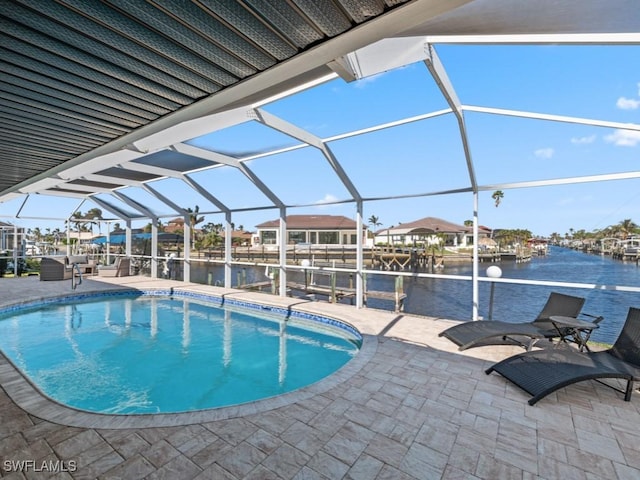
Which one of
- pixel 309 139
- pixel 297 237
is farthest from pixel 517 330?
pixel 297 237

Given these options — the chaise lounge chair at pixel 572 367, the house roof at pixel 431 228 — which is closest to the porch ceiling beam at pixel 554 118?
the chaise lounge chair at pixel 572 367

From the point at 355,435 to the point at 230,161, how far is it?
6655 millimetres

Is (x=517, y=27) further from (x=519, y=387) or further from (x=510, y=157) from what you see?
(x=510, y=157)

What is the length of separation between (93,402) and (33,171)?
4.03m

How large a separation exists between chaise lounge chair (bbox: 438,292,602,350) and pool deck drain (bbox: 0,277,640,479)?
917 mm

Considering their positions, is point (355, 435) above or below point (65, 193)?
below

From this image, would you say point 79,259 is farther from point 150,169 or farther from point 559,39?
point 559,39

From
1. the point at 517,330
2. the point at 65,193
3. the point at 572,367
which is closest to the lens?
the point at 572,367

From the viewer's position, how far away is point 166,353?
602 cm

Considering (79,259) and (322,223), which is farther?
(322,223)

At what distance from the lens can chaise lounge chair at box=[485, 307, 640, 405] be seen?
326cm

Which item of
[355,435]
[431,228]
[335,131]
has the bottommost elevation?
[355,435]

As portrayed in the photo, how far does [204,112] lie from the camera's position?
283 cm

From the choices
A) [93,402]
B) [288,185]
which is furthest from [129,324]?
[288,185]
